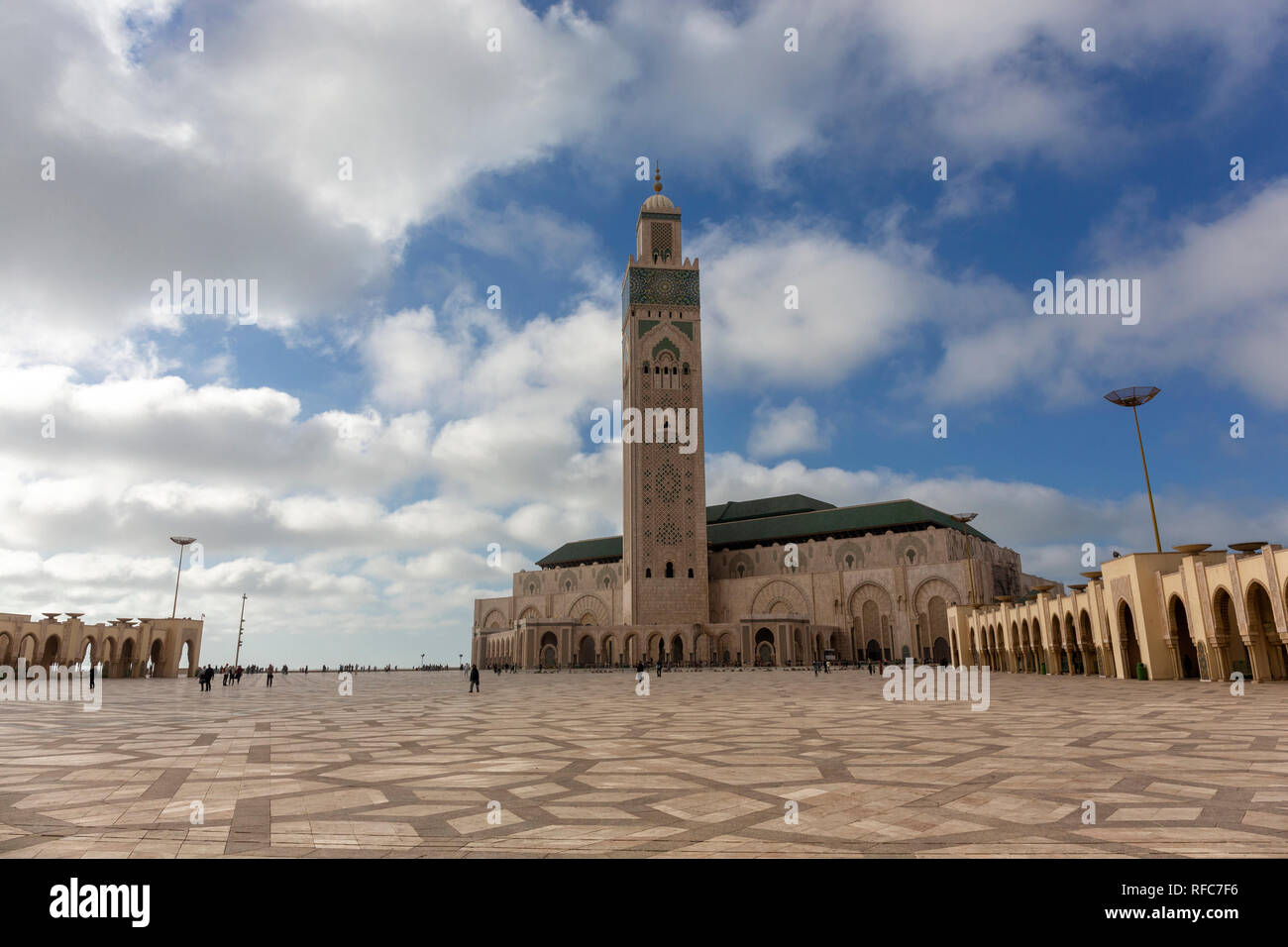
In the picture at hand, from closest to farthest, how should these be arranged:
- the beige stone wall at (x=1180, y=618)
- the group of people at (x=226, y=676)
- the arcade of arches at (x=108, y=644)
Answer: the beige stone wall at (x=1180, y=618), the group of people at (x=226, y=676), the arcade of arches at (x=108, y=644)

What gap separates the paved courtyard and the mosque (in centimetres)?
3939

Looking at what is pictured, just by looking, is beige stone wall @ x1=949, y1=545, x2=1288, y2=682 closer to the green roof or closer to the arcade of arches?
the green roof

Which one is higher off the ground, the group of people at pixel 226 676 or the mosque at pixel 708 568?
the mosque at pixel 708 568

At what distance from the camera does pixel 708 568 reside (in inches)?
2409

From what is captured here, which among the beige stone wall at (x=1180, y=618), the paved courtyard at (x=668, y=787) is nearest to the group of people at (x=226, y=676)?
the paved courtyard at (x=668, y=787)

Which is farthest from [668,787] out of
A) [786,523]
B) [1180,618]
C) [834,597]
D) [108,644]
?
[786,523]

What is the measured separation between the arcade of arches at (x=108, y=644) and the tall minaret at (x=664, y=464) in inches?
1138

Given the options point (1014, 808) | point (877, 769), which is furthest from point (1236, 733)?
point (1014, 808)

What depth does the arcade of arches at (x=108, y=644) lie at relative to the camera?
110ft

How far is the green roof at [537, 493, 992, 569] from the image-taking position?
5419 cm

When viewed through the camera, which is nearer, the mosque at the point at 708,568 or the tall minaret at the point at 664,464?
the mosque at the point at 708,568

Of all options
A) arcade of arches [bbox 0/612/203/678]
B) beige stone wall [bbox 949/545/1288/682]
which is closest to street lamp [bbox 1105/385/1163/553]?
beige stone wall [bbox 949/545/1288/682]

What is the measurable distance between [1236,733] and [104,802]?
10.9 metres

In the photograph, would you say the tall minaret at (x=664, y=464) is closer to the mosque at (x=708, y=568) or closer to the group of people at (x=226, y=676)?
the mosque at (x=708, y=568)
